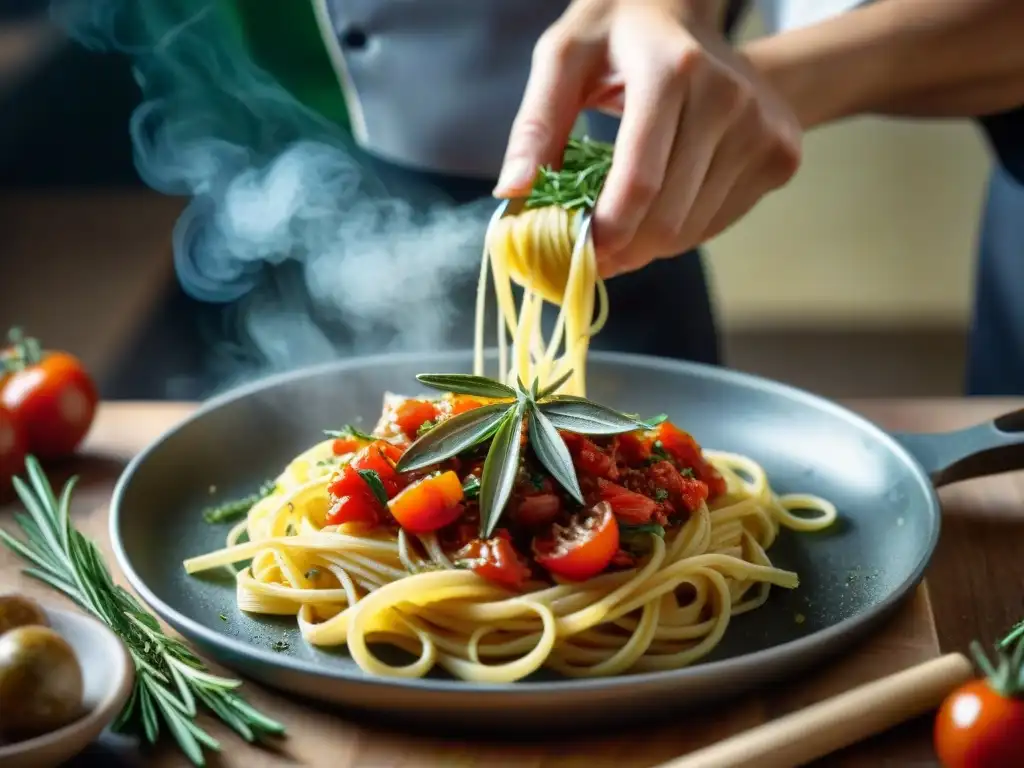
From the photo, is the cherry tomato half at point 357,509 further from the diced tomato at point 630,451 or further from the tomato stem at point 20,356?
the tomato stem at point 20,356

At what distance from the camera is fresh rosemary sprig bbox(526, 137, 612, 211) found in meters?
2.53

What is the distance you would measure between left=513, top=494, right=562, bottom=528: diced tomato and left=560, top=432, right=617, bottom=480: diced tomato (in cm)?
13

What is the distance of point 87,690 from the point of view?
1.82 metres

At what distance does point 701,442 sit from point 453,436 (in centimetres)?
95

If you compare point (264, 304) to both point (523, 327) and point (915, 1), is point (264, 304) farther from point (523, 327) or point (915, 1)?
point (915, 1)

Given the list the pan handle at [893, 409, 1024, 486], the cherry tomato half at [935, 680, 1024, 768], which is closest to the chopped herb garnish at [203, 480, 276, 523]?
the pan handle at [893, 409, 1024, 486]

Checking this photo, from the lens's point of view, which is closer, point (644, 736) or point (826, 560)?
point (644, 736)

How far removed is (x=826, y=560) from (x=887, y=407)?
36.5 inches

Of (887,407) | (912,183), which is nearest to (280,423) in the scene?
(887,407)

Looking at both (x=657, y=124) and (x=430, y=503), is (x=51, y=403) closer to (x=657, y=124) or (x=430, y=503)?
(x=430, y=503)

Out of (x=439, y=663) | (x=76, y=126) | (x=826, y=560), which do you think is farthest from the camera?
(x=76, y=126)

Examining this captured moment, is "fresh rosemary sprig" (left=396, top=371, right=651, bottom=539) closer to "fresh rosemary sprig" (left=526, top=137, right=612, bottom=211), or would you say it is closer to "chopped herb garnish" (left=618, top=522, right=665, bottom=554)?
"chopped herb garnish" (left=618, top=522, right=665, bottom=554)

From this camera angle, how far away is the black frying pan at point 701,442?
1842 millimetres

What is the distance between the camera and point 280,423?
301 cm
